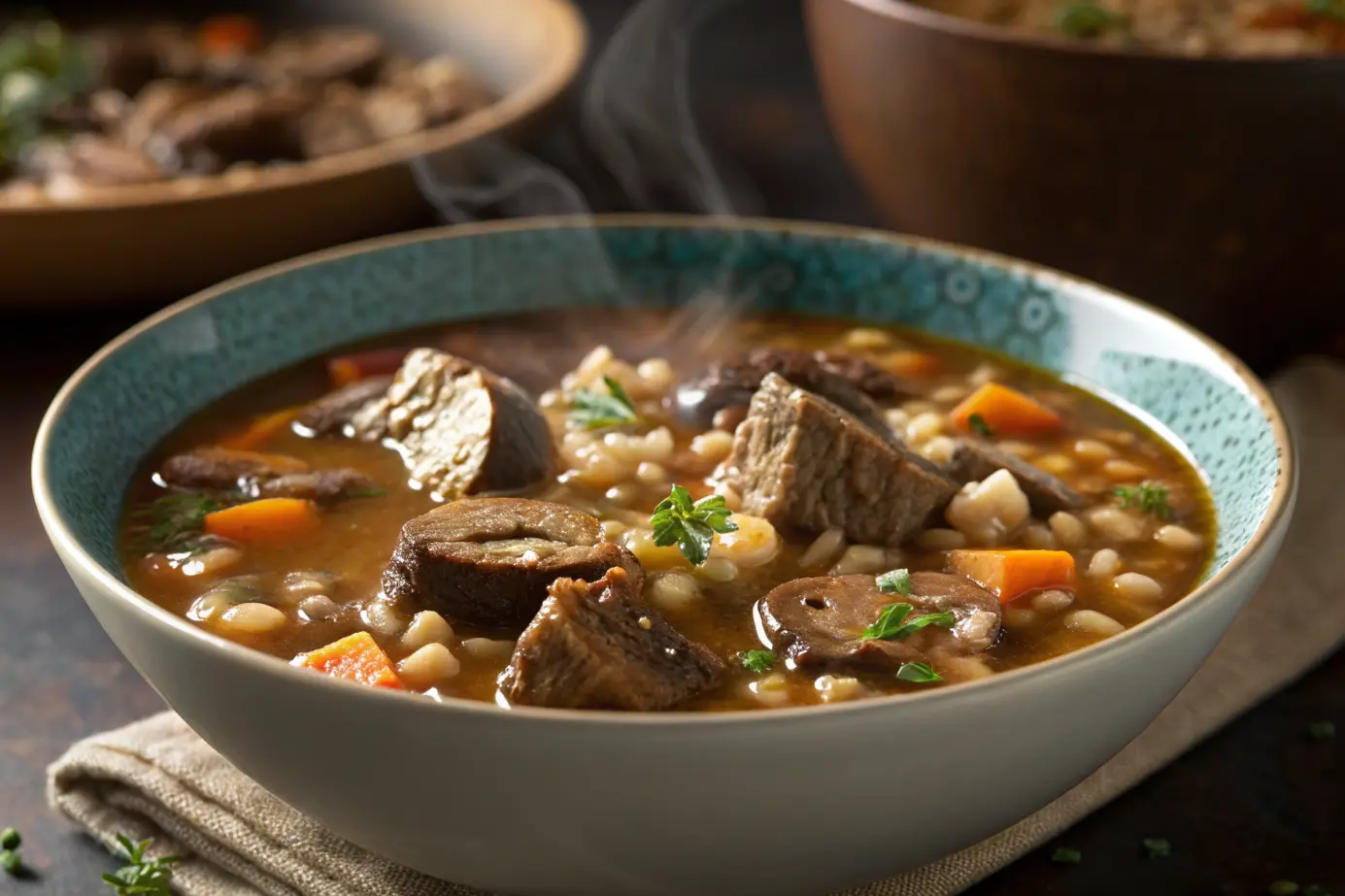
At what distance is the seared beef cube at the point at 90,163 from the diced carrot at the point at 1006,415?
307cm

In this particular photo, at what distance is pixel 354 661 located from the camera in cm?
267

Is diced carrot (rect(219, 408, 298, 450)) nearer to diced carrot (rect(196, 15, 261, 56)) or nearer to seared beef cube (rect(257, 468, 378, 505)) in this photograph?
seared beef cube (rect(257, 468, 378, 505))

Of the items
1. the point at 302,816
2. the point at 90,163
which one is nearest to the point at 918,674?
the point at 302,816

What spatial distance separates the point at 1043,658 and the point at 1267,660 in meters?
0.97

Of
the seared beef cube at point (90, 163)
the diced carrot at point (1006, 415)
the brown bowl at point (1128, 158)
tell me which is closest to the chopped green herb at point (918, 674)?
the diced carrot at point (1006, 415)

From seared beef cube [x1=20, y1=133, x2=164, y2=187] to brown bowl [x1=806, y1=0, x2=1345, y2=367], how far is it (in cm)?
237

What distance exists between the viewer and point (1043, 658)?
9.10 feet

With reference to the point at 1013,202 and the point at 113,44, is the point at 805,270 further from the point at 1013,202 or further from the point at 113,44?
the point at 113,44

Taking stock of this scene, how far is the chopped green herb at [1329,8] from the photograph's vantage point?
4.91m

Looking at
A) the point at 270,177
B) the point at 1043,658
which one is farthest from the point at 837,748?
the point at 270,177

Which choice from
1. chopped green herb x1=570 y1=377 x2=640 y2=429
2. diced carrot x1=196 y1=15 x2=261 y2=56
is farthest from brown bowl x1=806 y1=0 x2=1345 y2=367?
diced carrot x1=196 y1=15 x2=261 y2=56

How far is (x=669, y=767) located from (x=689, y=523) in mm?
829

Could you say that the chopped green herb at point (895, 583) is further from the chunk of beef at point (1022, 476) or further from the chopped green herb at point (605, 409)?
the chopped green herb at point (605, 409)

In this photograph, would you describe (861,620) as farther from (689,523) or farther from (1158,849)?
(1158,849)
